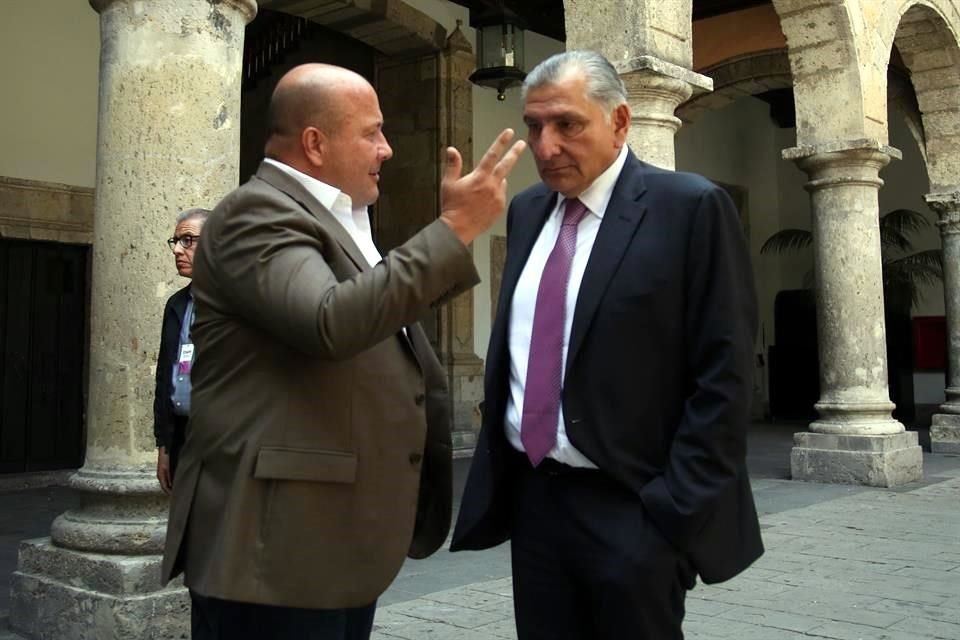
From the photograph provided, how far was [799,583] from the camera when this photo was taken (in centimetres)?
443

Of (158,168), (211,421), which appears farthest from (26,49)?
(211,421)

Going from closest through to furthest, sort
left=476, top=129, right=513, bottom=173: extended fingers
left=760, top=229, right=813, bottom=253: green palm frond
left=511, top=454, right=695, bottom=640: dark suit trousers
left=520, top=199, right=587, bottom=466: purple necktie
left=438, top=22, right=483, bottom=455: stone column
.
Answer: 1. left=476, top=129, right=513, bottom=173: extended fingers
2. left=511, top=454, right=695, bottom=640: dark suit trousers
3. left=520, top=199, right=587, bottom=466: purple necktie
4. left=438, top=22, right=483, bottom=455: stone column
5. left=760, top=229, right=813, bottom=253: green palm frond

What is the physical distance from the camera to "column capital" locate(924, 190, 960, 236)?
10.2 metres

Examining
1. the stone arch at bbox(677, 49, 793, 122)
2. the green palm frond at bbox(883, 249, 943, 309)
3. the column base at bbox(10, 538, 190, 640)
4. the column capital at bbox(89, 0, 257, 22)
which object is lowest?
the column base at bbox(10, 538, 190, 640)

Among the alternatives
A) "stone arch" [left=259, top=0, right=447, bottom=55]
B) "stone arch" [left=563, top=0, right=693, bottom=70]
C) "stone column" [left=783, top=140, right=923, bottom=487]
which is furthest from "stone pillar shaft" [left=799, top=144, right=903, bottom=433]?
"stone arch" [left=259, top=0, right=447, bottom=55]

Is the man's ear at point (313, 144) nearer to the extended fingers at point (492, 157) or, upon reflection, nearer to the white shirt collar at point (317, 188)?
the white shirt collar at point (317, 188)

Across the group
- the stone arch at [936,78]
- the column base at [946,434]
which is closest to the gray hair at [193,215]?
the stone arch at [936,78]

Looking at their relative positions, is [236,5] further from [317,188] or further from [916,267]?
[916,267]

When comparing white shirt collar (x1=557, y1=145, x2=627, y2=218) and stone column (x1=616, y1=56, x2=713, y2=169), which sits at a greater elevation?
stone column (x1=616, y1=56, x2=713, y2=169)

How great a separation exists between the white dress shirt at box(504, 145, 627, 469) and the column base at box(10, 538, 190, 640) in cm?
178

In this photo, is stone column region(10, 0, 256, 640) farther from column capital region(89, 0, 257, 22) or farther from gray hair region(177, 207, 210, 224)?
gray hair region(177, 207, 210, 224)

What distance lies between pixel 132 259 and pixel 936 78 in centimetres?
890

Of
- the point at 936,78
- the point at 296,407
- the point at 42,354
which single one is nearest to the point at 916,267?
the point at 936,78

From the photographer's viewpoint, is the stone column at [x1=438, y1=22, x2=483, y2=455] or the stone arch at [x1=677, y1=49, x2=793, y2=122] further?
the stone arch at [x1=677, y1=49, x2=793, y2=122]
